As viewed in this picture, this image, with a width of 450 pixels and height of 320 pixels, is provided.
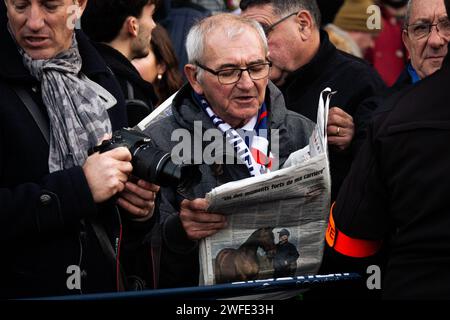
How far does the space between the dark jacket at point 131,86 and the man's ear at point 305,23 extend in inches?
32.0

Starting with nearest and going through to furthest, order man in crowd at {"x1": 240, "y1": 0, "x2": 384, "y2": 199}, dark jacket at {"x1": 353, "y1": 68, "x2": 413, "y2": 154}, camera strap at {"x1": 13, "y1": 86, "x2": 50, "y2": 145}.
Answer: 1. camera strap at {"x1": 13, "y1": 86, "x2": 50, "y2": 145}
2. dark jacket at {"x1": 353, "y1": 68, "x2": 413, "y2": 154}
3. man in crowd at {"x1": 240, "y1": 0, "x2": 384, "y2": 199}

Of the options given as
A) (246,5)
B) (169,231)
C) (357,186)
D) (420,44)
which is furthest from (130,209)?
(246,5)

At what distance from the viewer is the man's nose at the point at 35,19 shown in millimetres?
3703

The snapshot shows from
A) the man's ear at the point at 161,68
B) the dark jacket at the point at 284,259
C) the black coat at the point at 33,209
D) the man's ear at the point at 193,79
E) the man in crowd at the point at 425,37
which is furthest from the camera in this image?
the man's ear at the point at 161,68

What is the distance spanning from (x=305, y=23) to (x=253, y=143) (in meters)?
1.24

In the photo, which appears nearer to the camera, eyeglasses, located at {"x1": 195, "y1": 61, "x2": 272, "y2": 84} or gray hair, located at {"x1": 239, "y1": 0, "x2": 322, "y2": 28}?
eyeglasses, located at {"x1": 195, "y1": 61, "x2": 272, "y2": 84}

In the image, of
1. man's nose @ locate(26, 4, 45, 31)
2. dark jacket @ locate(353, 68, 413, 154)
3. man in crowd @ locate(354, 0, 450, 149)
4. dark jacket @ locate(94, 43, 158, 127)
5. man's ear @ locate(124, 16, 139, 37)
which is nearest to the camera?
man's nose @ locate(26, 4, 45, 31)

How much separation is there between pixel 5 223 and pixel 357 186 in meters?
1.17

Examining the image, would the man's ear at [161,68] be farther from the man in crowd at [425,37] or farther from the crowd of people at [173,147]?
the man in crowd at [425,37]

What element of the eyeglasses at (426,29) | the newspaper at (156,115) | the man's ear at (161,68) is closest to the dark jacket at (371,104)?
the eyeglasses at (426,29)

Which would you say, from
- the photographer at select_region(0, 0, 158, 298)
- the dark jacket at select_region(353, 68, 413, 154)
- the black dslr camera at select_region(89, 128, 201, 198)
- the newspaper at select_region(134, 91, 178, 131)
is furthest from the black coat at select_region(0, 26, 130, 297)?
the dark jacket at select_region(353, 68, 413, 154)

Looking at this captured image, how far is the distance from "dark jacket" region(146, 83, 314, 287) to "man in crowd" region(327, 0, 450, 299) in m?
0.86

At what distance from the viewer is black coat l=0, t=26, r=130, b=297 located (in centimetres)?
348

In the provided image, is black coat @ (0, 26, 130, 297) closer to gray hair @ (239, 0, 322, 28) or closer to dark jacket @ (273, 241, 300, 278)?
dark jacket @ (273, 241, 300, 278)
